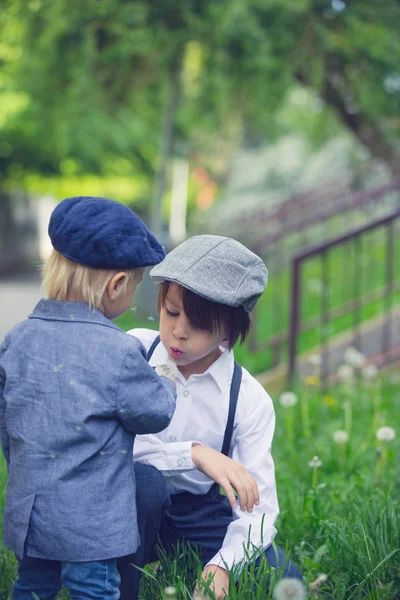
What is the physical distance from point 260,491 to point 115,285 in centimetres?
72

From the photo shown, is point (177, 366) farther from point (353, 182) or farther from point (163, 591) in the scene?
point (353, 182)

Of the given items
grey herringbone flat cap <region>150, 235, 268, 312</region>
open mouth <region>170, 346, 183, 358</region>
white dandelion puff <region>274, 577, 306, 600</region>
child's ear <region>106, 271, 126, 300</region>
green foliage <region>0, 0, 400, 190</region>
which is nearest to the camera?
white dandelion puff <region>274, 577, 306, 600</region>

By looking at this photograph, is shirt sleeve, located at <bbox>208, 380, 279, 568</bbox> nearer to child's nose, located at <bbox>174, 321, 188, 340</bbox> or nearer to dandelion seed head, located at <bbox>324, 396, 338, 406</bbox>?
child's nose, located at <bbox>174, 321, 188, 340</bbox>

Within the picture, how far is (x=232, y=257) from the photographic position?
2178mm

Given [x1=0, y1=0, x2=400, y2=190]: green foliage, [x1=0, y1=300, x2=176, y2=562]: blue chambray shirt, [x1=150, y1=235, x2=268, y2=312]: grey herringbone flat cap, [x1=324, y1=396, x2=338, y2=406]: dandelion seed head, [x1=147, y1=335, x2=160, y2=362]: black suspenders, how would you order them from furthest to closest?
[x1=0, y1=0, x2=400, y2=190]: green foliage, [x1=324, y1=396, x2=338, y2=406]: dandelion seed head, [x1=147, y1=335, x2=160, y2=362]: black suspenders, [x1=150, y1=235, x2=268, y2=312]: grey herringbone flat cap, [x1=0, y1=300, x2=176, y2=562]: blue chambray shirt

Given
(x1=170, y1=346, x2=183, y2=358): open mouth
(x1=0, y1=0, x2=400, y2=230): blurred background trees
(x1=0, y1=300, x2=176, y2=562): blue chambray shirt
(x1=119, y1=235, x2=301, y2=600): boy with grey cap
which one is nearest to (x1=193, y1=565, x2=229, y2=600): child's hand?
(x1=119, y1=235, x2=301, y2=600): boy with grey cap

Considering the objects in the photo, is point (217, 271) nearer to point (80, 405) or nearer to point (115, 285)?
point (115, 285)

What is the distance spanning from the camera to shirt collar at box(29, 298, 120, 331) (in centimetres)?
198

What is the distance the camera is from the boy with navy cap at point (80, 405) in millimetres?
1904

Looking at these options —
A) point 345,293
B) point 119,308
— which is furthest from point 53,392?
point 345,293

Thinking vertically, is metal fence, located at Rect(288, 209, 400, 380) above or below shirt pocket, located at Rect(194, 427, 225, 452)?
below

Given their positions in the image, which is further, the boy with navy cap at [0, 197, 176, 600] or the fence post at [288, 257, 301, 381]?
the fence post at [288, 257, 301, 381]

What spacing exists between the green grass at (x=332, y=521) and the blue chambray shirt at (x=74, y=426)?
0.38m

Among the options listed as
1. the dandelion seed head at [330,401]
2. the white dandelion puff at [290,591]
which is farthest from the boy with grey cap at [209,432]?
the dandelion seed head at [330,401]
